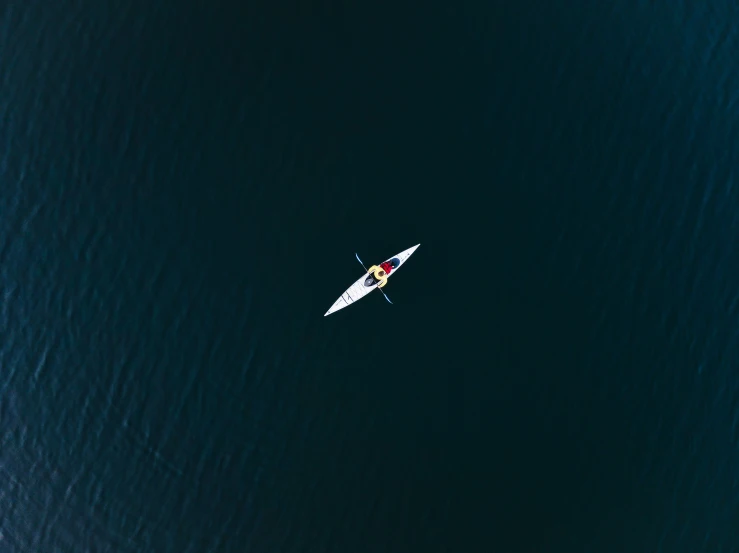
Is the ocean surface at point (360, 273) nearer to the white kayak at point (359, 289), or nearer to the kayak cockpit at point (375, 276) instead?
the white kayak at point (359, 289)

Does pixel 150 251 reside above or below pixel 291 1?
below

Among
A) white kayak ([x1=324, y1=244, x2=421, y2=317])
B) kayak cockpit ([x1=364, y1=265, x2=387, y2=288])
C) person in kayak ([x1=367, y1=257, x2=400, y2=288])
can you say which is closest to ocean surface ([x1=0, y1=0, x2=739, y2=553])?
white kayak ([x1=324, y1=244, x2=421, y2=317])

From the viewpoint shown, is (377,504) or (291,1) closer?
(377,504)

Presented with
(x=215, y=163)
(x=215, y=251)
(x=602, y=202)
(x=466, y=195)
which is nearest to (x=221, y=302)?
(x=215, y=251)

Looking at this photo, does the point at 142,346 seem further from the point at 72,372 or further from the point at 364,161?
the point at 364,161

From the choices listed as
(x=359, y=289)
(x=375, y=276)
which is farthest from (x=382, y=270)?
(x=359, y=289)

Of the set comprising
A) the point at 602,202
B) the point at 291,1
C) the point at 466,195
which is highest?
the point at 291,1

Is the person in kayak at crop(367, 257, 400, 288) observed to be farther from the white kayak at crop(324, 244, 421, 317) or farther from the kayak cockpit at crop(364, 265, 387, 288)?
the white kayak at crop(324, 244, 421, 317)

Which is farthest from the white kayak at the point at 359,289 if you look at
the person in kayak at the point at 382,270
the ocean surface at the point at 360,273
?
the ocean surface at the point at 360,273
